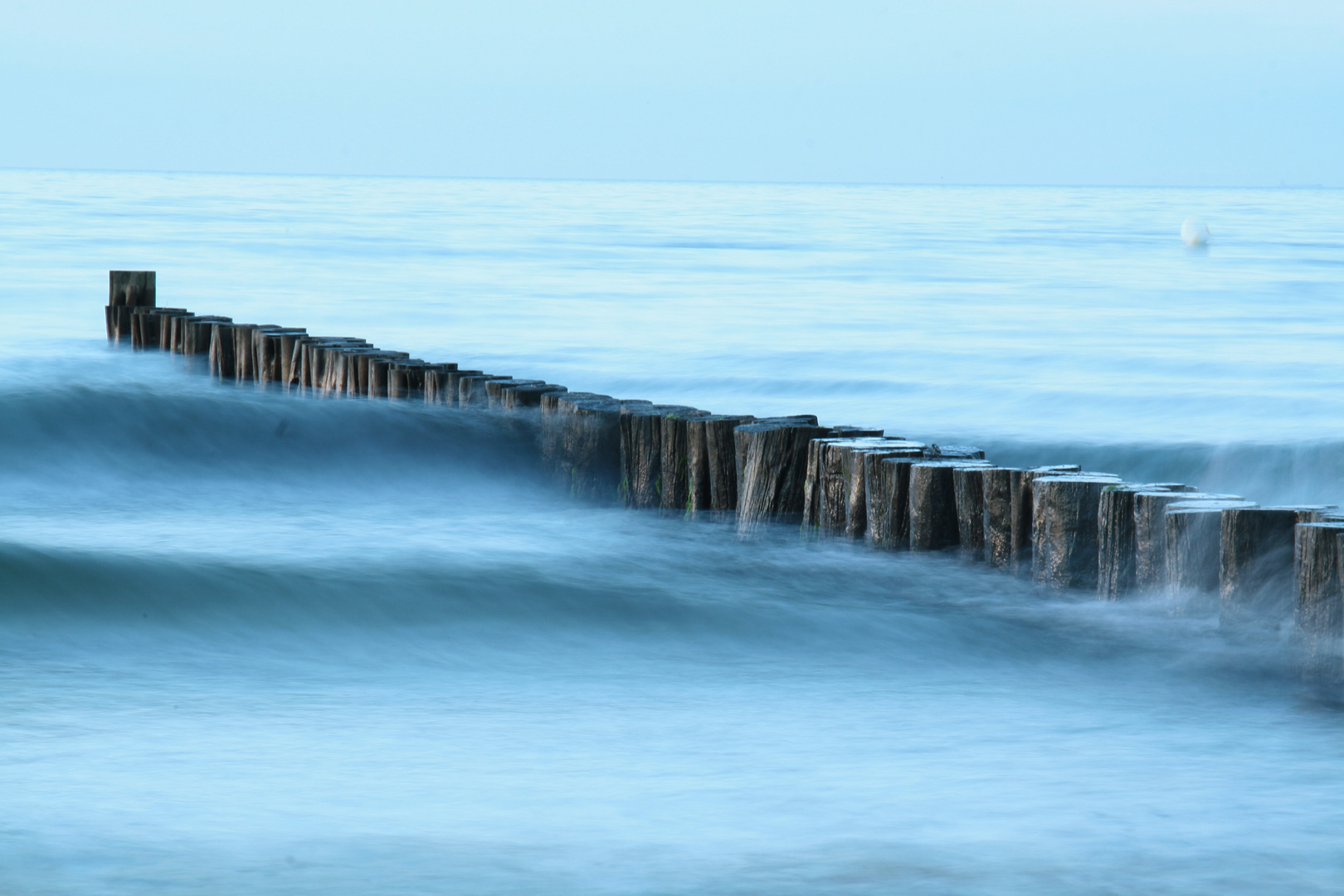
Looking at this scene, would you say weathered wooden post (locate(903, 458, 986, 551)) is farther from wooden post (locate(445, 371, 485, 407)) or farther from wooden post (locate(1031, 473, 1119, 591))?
wooden post (locate(445, 371, 485, 407))

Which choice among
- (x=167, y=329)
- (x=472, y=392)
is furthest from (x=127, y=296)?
(x=472, y=392)

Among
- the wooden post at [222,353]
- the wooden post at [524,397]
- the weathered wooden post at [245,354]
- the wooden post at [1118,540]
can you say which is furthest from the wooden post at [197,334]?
the wooden post at [1118,540]

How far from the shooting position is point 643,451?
22.5 feet

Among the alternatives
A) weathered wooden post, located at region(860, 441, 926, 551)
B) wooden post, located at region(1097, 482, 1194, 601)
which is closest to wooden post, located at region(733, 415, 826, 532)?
weathered wooden post, located at region(860, 441, 926, 551)

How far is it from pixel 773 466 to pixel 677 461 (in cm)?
61

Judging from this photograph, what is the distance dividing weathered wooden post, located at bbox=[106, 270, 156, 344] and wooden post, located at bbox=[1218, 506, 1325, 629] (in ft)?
30.8

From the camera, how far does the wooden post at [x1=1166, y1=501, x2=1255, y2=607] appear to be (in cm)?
464

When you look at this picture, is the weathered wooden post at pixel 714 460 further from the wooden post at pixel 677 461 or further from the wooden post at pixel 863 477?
the wooden post at pixel 863 477

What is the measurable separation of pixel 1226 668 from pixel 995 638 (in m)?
0.80

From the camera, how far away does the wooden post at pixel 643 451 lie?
22.1 feet

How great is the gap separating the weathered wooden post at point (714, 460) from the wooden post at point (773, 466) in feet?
0.36

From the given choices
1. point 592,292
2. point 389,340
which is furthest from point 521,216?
point 389,340

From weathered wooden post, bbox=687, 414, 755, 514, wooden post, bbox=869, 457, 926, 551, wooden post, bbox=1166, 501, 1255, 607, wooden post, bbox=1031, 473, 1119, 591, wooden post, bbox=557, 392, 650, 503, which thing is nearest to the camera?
wooden post, bbox=1166, 501, 1255, 607

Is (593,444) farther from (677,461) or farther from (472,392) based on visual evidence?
(472,392)
